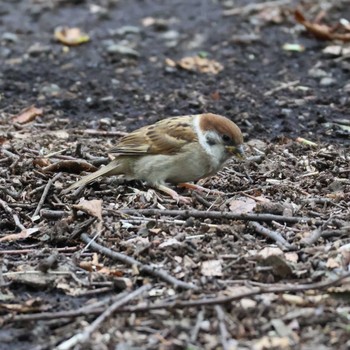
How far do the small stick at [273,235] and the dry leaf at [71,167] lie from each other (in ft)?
6.02

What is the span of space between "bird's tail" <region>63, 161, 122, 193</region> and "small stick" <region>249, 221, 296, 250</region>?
4.71 feet

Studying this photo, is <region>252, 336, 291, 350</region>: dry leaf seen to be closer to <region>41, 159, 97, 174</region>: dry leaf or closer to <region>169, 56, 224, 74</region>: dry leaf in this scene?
<region>41, 159, 97, 174</region>: dry leaf

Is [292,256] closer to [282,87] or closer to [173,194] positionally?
[173,194]

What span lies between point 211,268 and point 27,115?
14.2ft

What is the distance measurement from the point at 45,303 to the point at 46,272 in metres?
0.34

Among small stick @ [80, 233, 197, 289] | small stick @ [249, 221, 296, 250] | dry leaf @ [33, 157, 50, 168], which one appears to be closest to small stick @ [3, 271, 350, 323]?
small stick @ [80, 233, 197, 289]

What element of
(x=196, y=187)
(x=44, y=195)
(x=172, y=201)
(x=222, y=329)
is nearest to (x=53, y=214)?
(x=44, y=195)

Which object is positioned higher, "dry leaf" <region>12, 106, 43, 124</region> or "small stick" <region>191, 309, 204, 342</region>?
"small stick" <region>191, 309, 204, 342</region>

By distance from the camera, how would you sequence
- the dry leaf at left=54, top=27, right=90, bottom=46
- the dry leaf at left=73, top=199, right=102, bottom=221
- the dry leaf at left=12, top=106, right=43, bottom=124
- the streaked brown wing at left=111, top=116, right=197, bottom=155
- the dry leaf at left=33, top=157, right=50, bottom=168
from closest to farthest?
1. the dry leaf at left=73, top=199, right=102, bottom=221
2. the streaked brown wing at left=111, top=116, right=197, bottom=155
3. the dry leaf at left=33, top=157, right=50, bottom=168
4. the dry leaf at left=12, top=106, right=43, bottom=124
5. the dry leaf at left=54, top=27, right=90, bottom=46

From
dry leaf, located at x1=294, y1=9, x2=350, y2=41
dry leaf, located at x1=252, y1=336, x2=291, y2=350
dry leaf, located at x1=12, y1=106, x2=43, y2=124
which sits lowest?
dry leaf, located at x1=294, y1=9, x2=350, y2=41

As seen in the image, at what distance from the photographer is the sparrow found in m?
6.22

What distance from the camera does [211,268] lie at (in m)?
4.68

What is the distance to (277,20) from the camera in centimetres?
1127

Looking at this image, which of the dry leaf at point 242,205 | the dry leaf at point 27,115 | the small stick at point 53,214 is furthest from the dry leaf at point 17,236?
the dry leaf at point 27,115
